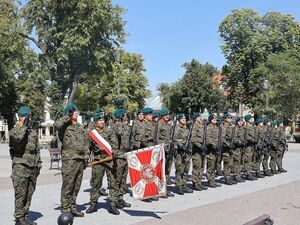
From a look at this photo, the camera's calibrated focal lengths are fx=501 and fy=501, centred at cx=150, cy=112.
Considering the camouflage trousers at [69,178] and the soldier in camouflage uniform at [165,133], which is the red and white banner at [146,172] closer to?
the camouflage trousers at [69,178]

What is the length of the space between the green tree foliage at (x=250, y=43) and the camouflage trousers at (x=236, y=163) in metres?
41.3

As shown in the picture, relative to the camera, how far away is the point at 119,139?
9969mm

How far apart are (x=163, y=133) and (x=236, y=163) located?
10.7 ft

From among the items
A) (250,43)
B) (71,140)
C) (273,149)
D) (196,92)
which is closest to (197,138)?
(71,140)

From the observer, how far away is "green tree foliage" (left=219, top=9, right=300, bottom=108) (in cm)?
5550

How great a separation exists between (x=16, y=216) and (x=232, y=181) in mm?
7130

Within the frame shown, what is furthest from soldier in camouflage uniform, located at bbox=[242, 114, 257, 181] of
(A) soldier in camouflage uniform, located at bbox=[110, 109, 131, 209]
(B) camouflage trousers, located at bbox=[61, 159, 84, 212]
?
(B) camouflage trousers, located at bbox=[61, 159, 84, 212]

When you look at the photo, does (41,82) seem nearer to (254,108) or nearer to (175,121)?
(254,108)

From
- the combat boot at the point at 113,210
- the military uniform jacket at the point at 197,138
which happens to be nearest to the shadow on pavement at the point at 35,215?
the combat boot at the point at 113,210

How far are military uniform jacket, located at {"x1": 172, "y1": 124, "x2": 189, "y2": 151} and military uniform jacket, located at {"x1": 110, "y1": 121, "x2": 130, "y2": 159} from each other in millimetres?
1219

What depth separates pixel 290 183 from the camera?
1361 centimetres

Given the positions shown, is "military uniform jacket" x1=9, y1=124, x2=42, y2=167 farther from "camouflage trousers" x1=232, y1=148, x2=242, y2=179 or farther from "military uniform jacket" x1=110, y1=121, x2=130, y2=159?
"camouflage trousers" x1=232, y1=148, x2=242, y2=179

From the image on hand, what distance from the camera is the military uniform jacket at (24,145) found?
771 centimetres

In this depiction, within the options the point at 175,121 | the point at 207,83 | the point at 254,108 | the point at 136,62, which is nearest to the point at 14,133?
the point at 175,121
